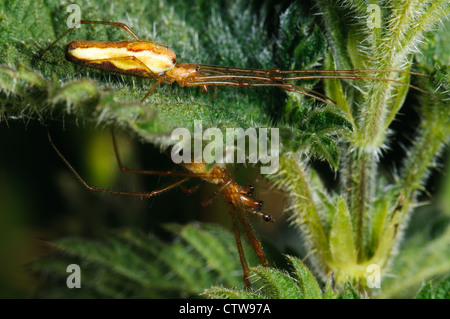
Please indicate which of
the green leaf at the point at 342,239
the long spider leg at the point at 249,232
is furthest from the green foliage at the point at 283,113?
the long spider leg at the point at 249,232

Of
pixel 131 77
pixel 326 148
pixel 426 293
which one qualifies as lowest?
pixel 426 293

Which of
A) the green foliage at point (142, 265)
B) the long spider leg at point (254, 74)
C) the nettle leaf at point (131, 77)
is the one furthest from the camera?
the green foliage at point (142, 265)

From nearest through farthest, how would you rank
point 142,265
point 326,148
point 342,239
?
point 326,148 → point 342,239 → point 142,265

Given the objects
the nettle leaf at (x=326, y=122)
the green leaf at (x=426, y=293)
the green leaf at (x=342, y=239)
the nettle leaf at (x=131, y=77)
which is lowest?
the green leaf at (x=426, y=293)

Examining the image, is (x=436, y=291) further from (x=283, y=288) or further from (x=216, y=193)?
(x=216, y=193)

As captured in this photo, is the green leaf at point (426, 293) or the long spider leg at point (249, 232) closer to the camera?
the green leaf at point (426, 293)

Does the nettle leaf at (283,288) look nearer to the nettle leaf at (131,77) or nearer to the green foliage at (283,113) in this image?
the green foliage at (283,113)

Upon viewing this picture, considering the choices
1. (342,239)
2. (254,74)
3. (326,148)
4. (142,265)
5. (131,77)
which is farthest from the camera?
(142,265)

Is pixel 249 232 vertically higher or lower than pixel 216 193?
lower

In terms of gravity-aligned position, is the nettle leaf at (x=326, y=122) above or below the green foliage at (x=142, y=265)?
above

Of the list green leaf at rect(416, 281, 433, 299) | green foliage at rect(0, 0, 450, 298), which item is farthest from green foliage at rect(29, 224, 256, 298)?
green leaf at rect(416, 281, 433, 299)

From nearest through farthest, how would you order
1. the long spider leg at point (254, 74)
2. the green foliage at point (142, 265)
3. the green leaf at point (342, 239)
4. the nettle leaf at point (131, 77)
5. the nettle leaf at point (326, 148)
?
the nettle leaf at point (131, 77), the nettle leaf at point (326, 148), the green leaf at point (342, 239), the long spider leg at point (254, 74), the green foliage at point (142, 265)

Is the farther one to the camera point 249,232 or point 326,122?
point 249,232

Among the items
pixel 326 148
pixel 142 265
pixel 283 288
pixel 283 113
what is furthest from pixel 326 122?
pixel 142 265
